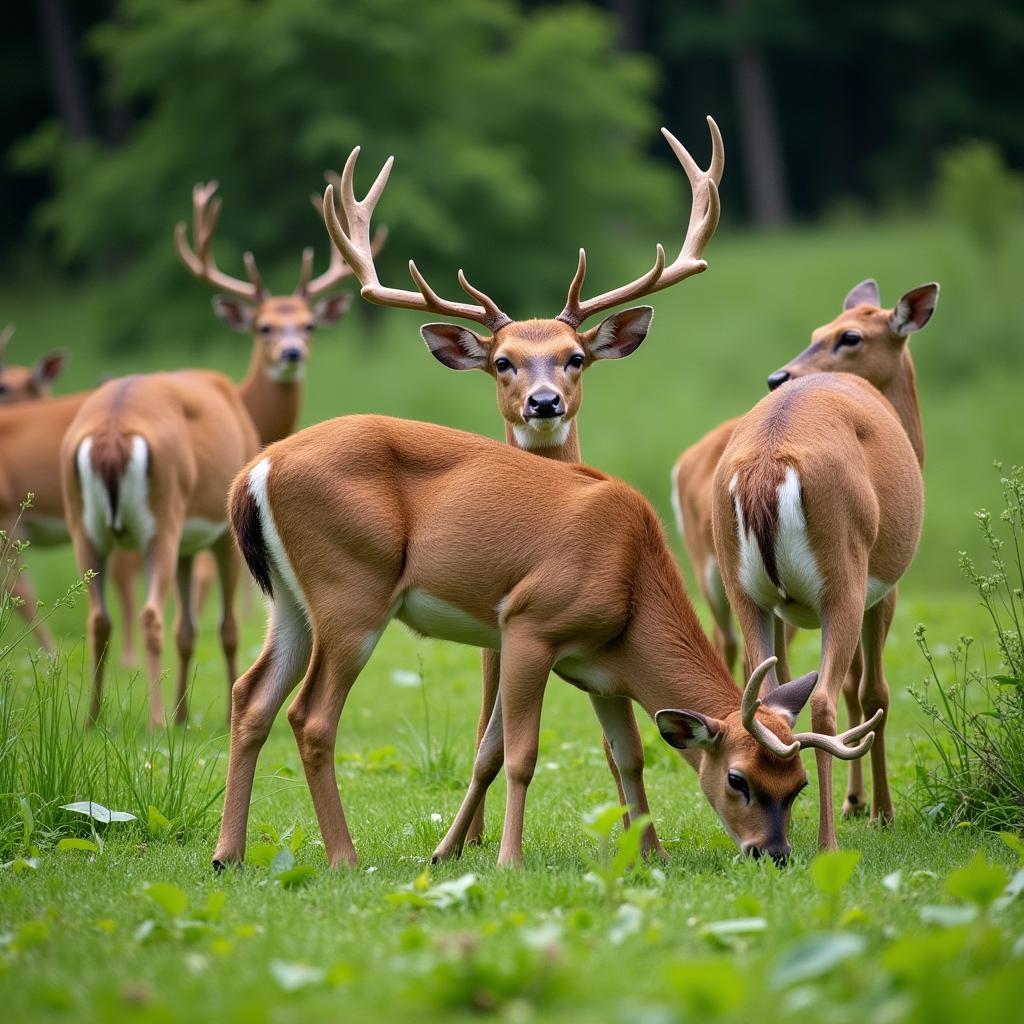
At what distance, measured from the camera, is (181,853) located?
5676mm

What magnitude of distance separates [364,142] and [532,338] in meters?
18.3

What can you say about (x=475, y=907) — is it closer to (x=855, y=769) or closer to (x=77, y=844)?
(x=77, y=844)

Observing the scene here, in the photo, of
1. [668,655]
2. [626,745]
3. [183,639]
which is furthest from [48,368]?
[668,655]

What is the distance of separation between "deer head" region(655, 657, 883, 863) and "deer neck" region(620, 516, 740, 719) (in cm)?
14

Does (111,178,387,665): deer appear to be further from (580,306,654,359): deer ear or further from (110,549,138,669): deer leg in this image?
(580,306,654,359): deer ear

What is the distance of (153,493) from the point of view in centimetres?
887

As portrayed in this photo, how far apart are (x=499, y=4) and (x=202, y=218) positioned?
15.9 metres

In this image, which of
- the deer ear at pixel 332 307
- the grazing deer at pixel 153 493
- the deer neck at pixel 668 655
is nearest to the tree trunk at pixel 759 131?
the deer ear at pixel 332 307

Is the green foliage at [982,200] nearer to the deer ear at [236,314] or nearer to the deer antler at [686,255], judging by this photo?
the deer ear at [236,314]

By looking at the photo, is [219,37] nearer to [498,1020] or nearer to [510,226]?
[510,226]

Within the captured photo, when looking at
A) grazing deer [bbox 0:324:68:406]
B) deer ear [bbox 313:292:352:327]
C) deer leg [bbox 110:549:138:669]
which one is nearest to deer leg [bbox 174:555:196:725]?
deer leg [bbox 110:549:138:669]

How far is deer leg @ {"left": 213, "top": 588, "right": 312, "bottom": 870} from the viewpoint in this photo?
18.0 ft

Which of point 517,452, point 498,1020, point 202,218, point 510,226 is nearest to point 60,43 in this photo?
point 510,226

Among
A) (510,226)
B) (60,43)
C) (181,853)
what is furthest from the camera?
(60,43)
